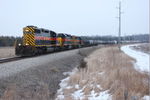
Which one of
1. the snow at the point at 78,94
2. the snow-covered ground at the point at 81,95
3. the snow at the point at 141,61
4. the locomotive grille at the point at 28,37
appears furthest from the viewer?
the locomotive grille at the point at 28,37

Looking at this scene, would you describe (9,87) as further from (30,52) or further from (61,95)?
(30,52)

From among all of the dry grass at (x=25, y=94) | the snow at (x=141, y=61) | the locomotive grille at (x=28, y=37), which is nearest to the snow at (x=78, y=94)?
the dry grass at (x=25, y=94)

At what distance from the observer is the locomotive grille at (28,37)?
77.2 ft

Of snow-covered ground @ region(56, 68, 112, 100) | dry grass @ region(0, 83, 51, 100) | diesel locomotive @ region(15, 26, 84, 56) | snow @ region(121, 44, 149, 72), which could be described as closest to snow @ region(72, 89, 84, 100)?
snow-covered ground @ region(56, 68, 112, 100)

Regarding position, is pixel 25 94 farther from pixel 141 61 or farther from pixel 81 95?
pixel 141 61

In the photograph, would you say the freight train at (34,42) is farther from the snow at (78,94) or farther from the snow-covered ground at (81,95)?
the snow at (78,94)

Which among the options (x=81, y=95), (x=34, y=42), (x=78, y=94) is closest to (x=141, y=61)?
(x=34, y=42)

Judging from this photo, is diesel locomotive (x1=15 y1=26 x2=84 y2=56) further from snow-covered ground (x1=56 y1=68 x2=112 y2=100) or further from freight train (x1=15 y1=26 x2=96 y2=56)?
snow-covered ground (x1=56 y1=68 x2=112 y2=100)

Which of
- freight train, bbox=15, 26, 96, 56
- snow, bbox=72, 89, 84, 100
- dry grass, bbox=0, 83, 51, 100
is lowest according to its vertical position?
snow, bbox=72, 89, 84, 100

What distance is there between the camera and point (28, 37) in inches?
937

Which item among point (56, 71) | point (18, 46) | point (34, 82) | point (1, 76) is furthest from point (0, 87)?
point (18, 46)

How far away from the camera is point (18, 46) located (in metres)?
22.3

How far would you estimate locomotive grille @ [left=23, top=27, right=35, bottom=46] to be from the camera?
23531 mm

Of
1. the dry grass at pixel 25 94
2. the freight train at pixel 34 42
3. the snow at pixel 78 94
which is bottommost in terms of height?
the snow at pixel 78 94
